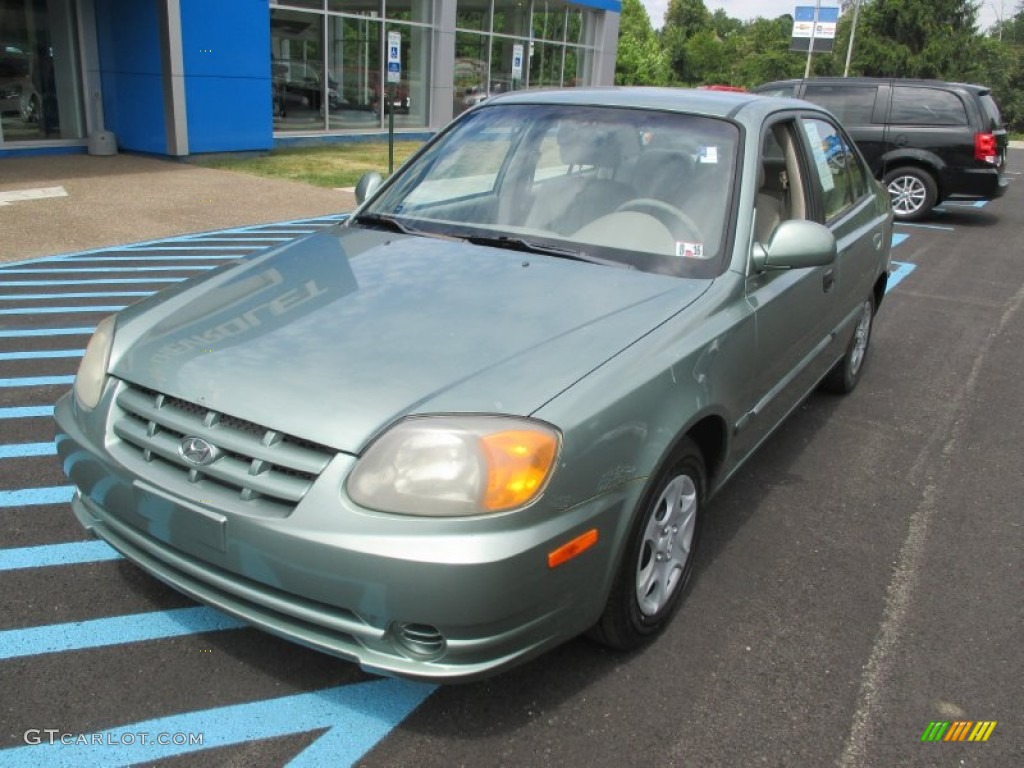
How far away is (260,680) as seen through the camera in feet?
8.48

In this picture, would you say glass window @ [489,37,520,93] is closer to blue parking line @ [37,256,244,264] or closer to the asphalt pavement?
the asphalt pavement

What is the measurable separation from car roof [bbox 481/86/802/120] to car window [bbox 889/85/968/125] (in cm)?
947

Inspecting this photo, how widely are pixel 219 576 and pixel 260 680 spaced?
0.45m

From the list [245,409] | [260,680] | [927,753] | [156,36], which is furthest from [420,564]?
[156,36]

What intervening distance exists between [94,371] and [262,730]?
1.22 m

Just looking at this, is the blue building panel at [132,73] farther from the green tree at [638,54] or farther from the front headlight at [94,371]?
the green tree at [638,54]

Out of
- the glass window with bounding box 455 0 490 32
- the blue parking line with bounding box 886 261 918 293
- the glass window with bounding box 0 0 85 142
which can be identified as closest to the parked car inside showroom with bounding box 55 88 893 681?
the blue parking line with bounding box 886 261 918 293

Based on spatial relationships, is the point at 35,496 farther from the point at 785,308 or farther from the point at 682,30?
the point at 682,30

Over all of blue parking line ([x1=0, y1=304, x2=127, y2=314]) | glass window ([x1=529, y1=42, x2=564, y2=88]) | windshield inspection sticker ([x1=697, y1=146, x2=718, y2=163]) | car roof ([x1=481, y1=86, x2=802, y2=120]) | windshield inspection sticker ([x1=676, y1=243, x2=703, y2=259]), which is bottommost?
blue parking line ([x1=0, y1=304, x2=127, y2=314])

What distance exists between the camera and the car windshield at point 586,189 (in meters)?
3.23

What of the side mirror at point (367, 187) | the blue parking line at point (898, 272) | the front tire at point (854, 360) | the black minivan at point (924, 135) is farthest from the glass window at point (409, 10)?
the side mirror at point (367, 187)

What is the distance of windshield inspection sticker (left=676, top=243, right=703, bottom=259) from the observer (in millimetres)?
3135

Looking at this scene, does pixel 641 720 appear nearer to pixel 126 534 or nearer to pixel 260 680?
pixel 260 680

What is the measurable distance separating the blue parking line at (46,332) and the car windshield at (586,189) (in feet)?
10.1
